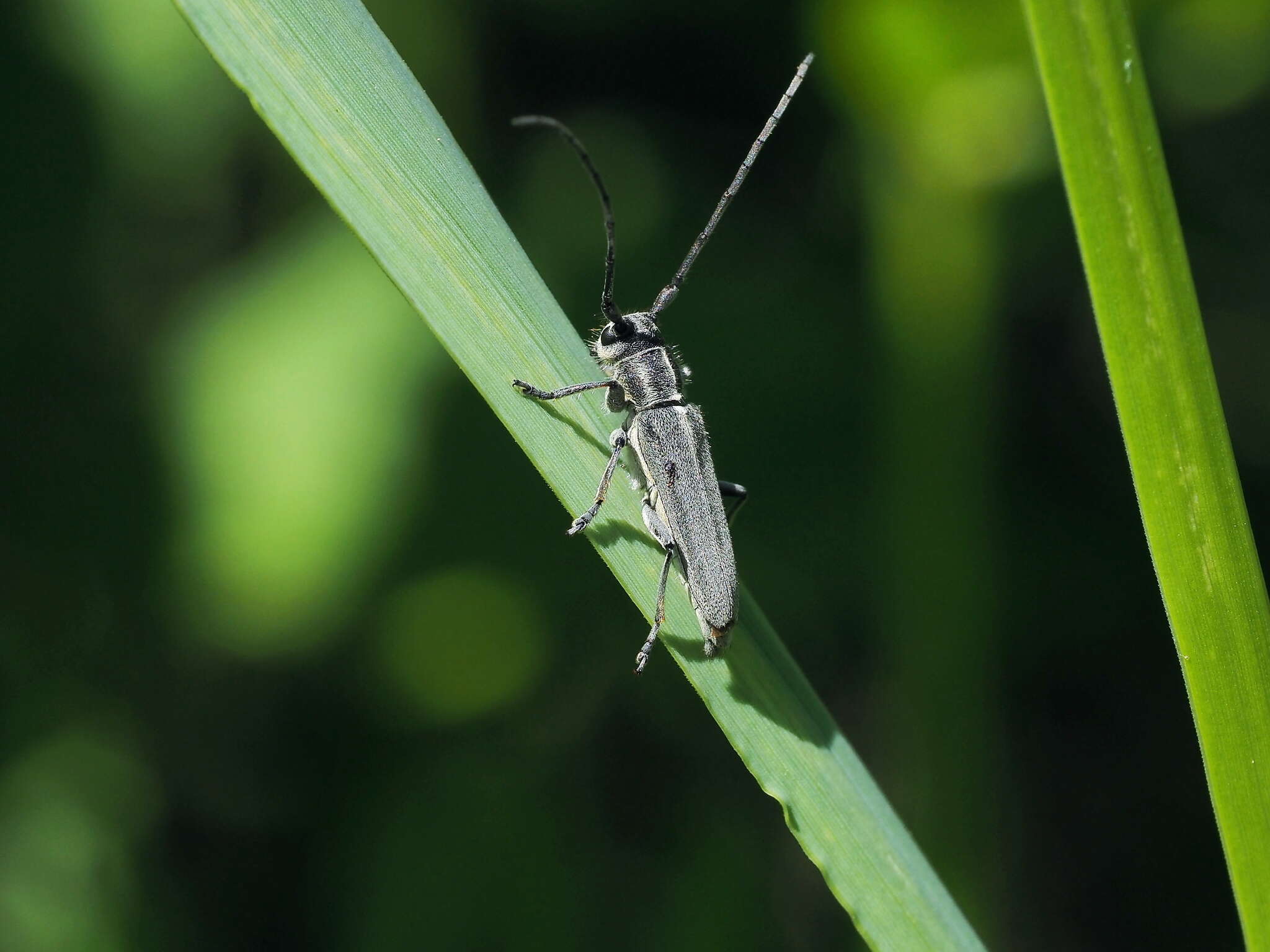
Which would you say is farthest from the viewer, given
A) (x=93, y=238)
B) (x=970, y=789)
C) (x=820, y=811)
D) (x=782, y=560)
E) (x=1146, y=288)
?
(x=782, y=560)

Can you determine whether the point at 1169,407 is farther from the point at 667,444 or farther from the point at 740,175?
the point at 667,444

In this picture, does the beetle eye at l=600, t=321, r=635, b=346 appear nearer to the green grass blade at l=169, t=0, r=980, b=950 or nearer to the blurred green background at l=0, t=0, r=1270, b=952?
the blurred green background at l=0, t=0, r=1270, b=952

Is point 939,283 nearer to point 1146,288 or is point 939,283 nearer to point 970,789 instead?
point 970,789

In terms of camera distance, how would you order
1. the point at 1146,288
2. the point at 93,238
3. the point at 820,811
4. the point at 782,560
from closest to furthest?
the point at 1146,288, the point at 820,811, the point at 93,238, the point at 782,560

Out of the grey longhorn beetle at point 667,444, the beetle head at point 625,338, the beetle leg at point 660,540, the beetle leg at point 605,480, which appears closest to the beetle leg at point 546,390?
the grey longhorn beetle at point 667,444

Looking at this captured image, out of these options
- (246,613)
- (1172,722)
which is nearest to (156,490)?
(246,613)

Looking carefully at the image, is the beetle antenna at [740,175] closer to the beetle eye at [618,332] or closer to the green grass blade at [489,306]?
the beetle eye at [618,332]

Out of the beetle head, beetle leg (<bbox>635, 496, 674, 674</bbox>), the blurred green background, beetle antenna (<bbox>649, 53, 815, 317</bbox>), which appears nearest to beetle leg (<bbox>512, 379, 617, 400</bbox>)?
beetle leg (<bbox>635, 496, 674, 674</bbox>)
